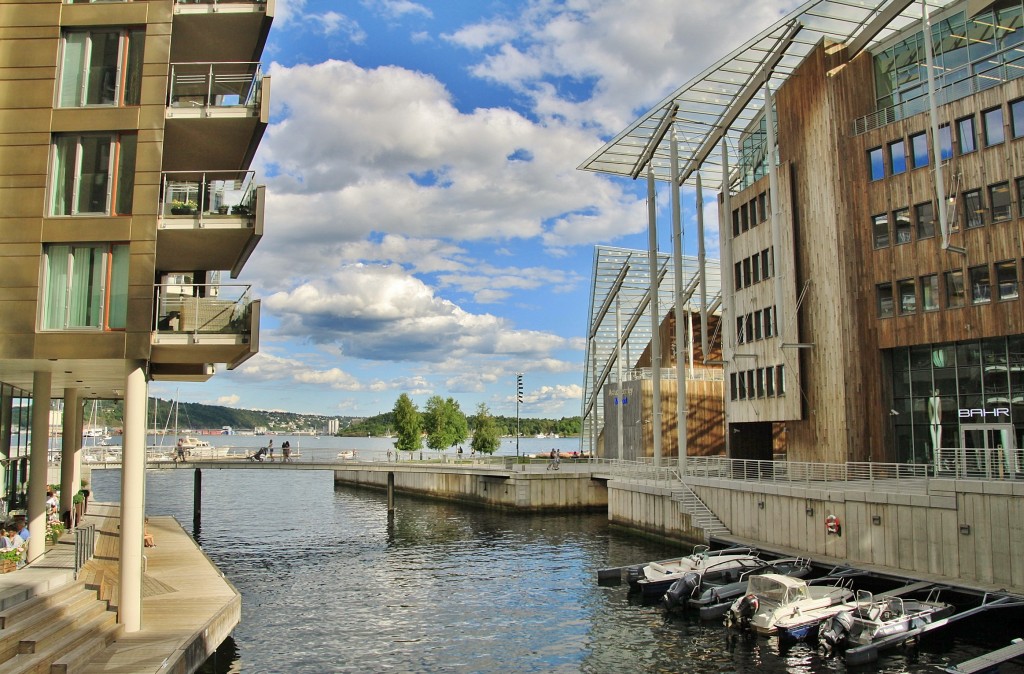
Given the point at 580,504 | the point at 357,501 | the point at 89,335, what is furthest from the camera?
the point at 357,501

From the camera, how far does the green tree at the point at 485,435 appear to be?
101 metres

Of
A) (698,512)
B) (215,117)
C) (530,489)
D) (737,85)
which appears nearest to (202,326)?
(215,117)

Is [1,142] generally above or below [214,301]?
above

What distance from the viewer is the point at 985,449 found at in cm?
2952

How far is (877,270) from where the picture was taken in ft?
131

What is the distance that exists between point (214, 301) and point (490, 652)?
12.9 m

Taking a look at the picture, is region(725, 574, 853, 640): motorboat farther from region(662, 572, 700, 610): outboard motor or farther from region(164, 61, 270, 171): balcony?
region(164, 61, 270, 171): balcony

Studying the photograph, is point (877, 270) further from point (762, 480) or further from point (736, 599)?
point (736, 599)

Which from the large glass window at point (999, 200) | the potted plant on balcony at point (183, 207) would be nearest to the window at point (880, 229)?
the large glass window at point (999, 200)

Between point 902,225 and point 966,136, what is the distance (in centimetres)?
495

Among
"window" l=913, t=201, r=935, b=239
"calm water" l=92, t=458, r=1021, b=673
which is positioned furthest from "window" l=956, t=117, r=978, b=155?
"calm water" l=92, t=458, r=1021, b=673

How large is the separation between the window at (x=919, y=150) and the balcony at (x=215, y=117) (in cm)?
3132

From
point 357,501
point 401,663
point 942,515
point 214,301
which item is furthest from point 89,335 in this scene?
point 357,501

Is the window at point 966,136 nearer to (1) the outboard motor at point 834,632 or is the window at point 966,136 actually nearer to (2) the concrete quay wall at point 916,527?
(2) the concrete quay wall at point 916,527
